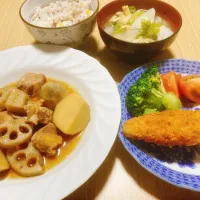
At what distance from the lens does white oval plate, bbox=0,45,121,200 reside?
3.35ft

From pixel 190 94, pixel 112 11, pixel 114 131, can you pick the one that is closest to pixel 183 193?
pixel 114 131

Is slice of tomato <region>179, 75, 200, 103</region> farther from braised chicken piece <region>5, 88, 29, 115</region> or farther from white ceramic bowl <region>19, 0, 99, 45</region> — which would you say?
braised chicken piece <region>5, 88, 29, 115</region>

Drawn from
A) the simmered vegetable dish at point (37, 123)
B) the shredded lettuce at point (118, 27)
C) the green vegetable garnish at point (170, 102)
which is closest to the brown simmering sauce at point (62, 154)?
the simmered vegetable dish at point (37, 123)

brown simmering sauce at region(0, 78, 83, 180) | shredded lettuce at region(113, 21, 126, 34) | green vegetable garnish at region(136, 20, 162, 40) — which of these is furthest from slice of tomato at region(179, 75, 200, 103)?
brown simmering sauce at region(0, 78, 83, 180)

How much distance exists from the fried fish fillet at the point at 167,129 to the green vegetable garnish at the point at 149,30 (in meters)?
0.54

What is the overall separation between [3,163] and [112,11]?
115cm

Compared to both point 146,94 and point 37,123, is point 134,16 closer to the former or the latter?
point 146,94

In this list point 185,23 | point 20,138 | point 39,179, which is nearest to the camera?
point 39,179

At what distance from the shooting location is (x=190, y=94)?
57.0 inches

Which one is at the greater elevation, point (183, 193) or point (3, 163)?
point (3, 163)

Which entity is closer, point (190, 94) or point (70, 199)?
point (70, 199)

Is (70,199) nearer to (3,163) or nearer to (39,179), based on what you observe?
(39,179)

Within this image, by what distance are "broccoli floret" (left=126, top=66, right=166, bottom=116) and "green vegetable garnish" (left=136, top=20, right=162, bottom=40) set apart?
0.23 metres

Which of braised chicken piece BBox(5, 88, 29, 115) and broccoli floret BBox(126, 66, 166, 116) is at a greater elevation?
braised chicken piece BBox(5, 88, 29, 115)
